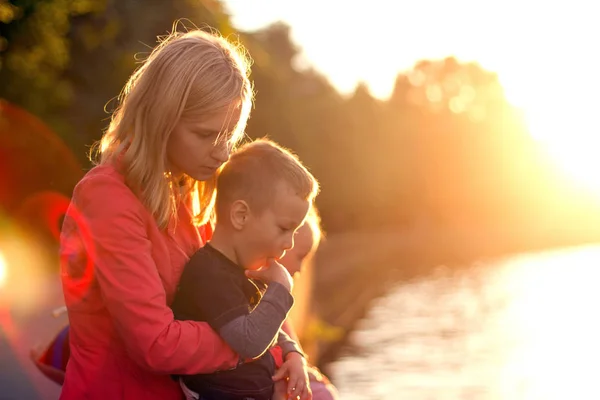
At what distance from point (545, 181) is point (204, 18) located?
85.5m

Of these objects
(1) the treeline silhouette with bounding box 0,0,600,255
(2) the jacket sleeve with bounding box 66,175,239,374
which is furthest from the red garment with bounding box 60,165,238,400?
(1) the treeline silhouette with bounding box 0,0,600,255

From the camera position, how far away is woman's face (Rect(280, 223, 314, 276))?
12.7 ft

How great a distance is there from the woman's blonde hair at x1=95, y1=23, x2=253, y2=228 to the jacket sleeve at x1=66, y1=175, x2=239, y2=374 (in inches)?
3.3

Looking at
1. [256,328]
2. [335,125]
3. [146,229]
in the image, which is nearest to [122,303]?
[146,229]

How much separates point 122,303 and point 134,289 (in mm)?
53

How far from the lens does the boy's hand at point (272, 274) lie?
3078 millimetres

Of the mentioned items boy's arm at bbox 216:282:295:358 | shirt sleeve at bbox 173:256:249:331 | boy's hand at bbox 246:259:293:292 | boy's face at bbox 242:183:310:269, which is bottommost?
boy's arm at bbox 216:282:295:358

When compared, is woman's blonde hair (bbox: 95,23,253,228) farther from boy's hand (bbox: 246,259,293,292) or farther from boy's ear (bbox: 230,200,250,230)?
boy's hand (bbox: 246,259,293,292)

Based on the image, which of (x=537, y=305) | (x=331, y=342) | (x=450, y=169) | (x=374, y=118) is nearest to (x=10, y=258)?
(x=331, y=342)

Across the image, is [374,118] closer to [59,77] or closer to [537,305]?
[537,305]

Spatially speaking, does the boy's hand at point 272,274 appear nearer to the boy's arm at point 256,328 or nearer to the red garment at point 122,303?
the boy's arm at point 256,328

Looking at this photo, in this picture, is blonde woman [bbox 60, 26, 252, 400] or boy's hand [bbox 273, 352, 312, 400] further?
boy's hand [bbox 273, 352, 312, 400]

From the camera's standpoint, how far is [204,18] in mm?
24188

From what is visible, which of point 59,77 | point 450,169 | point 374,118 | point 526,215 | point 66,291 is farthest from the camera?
point 526,215
